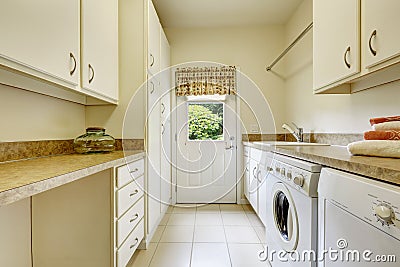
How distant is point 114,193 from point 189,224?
1.57 meters

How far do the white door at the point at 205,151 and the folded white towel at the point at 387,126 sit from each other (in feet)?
8.13

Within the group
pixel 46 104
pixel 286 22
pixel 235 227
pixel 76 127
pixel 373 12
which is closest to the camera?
pixel 373 12

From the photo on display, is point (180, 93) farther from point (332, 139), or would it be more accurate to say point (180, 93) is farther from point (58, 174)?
point (58, 174)

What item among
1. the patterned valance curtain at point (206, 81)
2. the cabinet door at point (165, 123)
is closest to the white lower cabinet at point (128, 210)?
the cabinet door at point (165, 123)

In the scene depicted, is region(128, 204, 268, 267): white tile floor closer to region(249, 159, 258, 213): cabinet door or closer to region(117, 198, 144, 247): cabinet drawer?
region(249, 159, 258, 213): cabinet door

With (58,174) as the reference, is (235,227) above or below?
below

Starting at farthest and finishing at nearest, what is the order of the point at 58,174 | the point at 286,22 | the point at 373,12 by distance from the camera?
the point at 286,22 < the point at 373,12 < the point at 58,174

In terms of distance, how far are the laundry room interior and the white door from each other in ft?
0.07

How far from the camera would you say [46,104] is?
179 cm

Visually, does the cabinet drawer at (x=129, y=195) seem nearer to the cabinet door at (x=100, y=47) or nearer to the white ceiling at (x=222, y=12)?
the cabinet door at (x=100, y=47)

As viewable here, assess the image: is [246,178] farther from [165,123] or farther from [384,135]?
[384,135]

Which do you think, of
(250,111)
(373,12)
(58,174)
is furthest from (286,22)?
(58,174)

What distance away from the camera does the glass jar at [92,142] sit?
1973 millimetres

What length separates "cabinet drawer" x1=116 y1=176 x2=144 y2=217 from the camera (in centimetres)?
159
